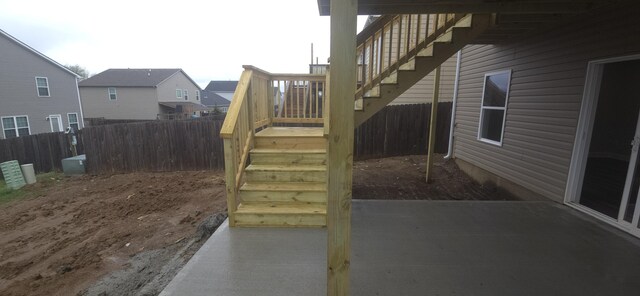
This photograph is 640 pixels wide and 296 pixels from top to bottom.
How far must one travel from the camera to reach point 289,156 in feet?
12.2

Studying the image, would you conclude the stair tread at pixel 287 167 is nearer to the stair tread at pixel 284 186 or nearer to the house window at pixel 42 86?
the stair tread at pixel 284 186

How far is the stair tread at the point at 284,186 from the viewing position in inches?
132

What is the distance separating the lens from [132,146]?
26.7 feet

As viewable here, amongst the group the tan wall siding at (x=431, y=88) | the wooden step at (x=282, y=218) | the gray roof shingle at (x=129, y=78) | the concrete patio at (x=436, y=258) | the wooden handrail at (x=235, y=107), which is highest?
the gray roof shingle at (x=129, y=78)

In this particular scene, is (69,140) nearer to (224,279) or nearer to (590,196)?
(224,279)

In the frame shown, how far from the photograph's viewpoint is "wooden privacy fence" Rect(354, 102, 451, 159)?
832cm

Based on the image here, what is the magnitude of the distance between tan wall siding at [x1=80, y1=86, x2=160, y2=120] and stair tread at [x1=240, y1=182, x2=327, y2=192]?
22190mm

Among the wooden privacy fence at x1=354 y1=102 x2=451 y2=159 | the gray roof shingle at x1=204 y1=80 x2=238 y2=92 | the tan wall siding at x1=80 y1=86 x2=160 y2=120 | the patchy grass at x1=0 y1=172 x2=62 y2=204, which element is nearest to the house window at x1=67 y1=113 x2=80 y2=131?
the tan wall siding at x1=80 y1=86 x2=160 y2=120

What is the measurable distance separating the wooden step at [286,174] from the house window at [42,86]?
15.8 metres

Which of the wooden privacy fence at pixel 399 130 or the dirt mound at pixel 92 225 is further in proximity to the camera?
the wooden privacy fence at pixel 399 130

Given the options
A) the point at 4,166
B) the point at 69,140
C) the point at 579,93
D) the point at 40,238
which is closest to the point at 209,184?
the point at 40,238

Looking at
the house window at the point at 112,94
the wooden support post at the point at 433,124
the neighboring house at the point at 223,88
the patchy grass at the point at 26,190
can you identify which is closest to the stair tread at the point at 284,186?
the wooden support post at the point at 433,124

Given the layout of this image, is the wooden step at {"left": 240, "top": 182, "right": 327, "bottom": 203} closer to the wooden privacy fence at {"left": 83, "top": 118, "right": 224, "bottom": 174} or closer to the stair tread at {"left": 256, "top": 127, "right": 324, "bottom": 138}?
the stair tread at {"left": 256, "top": 127, "right": 324, "bottom": 138}

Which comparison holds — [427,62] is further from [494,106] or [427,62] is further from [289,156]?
[494,106]
